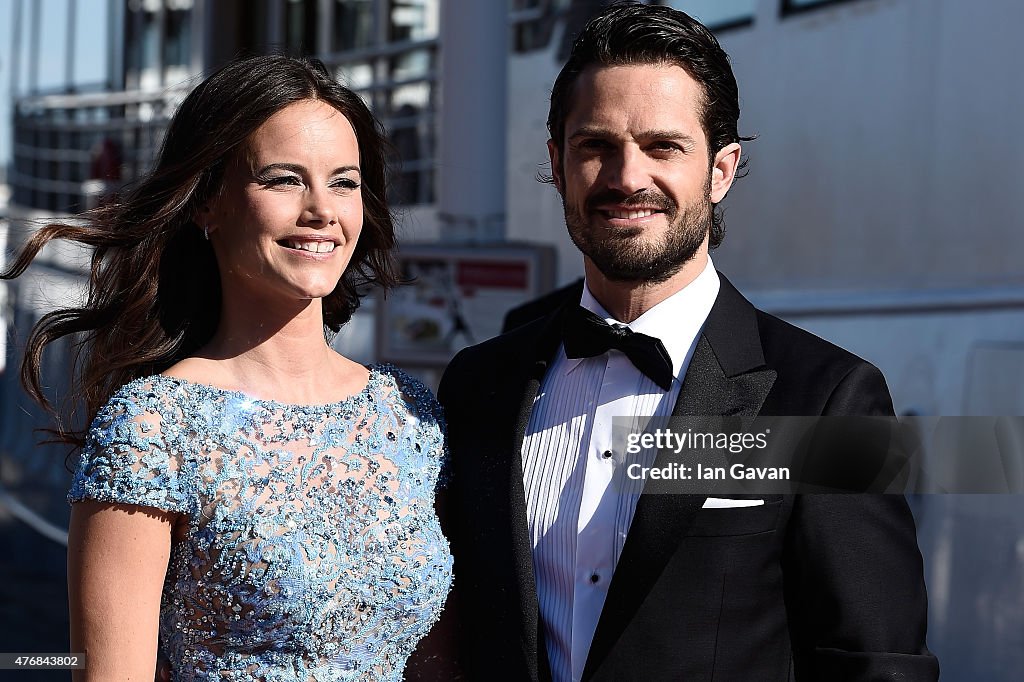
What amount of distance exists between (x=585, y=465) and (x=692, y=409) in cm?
18

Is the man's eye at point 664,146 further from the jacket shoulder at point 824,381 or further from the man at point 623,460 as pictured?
the jacket shoulder at point 824,381

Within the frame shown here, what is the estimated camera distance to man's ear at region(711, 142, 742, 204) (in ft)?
6.65

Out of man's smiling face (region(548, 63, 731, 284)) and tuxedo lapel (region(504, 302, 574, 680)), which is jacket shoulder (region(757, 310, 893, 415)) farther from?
tuxedo lapel (region(504, 302, 574, 680))

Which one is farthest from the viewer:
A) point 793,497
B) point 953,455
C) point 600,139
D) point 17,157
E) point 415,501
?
point 17,157

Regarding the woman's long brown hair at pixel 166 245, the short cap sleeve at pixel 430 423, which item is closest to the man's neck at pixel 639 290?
the short cap sleeve at pixel 430 423

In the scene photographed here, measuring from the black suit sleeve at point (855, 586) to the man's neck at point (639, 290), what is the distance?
12.0 inches

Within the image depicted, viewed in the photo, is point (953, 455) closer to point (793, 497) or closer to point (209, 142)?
point (793, 497)

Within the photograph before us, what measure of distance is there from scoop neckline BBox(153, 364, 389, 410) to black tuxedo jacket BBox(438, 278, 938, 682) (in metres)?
0.38

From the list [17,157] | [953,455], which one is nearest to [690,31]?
[953,455]

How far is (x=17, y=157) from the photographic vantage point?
54.9 ft

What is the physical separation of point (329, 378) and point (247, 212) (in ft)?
1.11

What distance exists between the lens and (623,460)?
6.36 feet

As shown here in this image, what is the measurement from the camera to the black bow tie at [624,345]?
196 cm

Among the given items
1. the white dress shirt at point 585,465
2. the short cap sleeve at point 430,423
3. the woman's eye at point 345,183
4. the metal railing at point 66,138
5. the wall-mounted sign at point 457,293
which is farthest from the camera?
the metal railing at point 66,138
